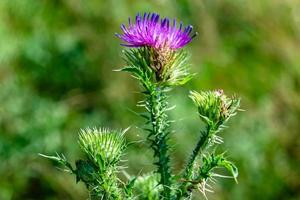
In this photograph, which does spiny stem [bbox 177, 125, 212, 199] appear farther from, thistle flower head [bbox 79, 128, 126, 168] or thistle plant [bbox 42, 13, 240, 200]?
thistle flower head [bbox 79, 128, 126, 168]

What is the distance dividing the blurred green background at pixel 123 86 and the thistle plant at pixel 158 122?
7.07 feet

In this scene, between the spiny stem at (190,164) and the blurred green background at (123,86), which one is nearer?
the spiny stem at (190,164)

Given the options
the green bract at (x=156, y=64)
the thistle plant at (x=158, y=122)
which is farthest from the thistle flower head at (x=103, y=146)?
the green bract at (x=156, y=64)

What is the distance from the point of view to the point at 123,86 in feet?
16.2

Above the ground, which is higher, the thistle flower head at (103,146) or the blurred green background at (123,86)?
the blurred green background at (123,86)

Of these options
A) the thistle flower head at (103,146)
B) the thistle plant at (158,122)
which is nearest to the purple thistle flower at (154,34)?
the thistle plant at (158,122)

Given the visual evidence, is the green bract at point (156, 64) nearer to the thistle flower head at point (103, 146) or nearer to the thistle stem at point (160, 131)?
the thistle stem at point (160, 131)

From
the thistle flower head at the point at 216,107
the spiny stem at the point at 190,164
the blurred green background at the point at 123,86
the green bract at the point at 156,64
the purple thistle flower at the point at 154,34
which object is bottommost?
the spiny stem at the point at 190,164

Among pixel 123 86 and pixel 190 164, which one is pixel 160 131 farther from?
pixel 123 86

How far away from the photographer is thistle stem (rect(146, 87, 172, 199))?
1952 millimetres

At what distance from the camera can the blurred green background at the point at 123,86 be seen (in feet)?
14.2

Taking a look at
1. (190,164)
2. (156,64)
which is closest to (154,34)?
(156,64)

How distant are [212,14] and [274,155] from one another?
4.28ft

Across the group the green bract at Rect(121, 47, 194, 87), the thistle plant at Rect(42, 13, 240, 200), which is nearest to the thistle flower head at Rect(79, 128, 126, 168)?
the thistle plant at Rect(42, 13, 240, 200)
